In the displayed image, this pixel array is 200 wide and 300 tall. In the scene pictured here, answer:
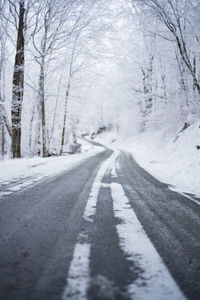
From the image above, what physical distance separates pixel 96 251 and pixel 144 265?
354 mm

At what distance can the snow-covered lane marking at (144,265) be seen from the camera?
89 cm

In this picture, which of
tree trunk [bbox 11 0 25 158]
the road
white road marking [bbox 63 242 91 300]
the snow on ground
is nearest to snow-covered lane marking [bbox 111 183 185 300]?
the road

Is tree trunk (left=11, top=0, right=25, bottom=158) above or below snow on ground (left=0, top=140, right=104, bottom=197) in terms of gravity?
above

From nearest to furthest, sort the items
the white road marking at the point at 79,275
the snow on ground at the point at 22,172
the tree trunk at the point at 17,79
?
the white road marking at the point at 79,275
the snow on ground at the point at 22,172
the tree trunk at the point at 17,79

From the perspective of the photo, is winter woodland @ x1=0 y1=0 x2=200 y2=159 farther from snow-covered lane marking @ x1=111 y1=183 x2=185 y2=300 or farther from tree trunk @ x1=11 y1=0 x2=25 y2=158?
snow-covered lane marking @ x1=111 y1=183 x2=185 y2=300

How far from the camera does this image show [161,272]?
107 cm

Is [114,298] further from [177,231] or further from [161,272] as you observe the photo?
[177,231]

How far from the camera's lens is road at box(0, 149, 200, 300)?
902 mm

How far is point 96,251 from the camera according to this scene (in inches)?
50.8

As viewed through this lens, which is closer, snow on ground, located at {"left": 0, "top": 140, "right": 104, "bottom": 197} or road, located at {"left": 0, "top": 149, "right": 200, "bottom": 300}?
road, located at {"left": 0, "top": 149, "right": 200, "bottom": 300}

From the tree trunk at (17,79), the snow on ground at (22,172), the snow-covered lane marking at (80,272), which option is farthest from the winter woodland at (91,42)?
the snow-covered lane marking at (80,272)

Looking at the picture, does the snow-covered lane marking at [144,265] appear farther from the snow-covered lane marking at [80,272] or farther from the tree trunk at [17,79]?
the tree trunk at [17,79]

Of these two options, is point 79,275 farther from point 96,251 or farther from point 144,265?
point 144,265

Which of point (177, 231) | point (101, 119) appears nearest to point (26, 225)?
point (177, 231)
